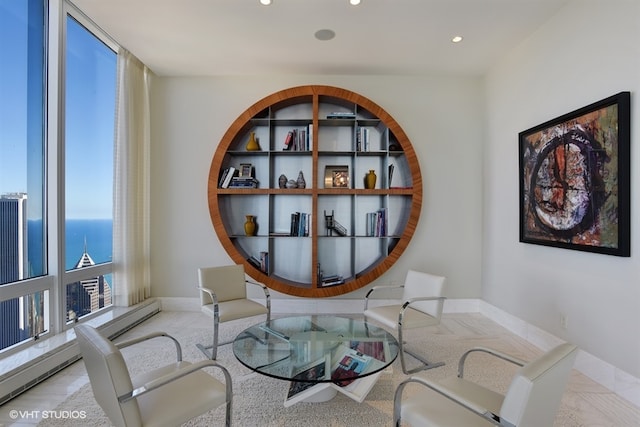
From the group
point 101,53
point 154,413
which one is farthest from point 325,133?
point 154,413

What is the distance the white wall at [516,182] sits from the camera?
7.25ft

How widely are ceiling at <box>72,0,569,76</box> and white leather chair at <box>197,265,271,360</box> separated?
2.40 m

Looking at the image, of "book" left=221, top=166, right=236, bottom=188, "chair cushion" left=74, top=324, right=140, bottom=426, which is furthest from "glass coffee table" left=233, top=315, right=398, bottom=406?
"book" left=221, top=166, right=236, bottom=188

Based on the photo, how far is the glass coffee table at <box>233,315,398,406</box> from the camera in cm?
188

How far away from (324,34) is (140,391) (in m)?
3.25

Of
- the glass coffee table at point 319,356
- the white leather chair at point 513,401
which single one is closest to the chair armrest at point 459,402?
the white leather chair at point 513,401

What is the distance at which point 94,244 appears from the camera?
3.39 metres

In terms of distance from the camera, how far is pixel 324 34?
10.4ft

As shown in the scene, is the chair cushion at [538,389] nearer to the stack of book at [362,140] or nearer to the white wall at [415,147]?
the white wall at [415,147]

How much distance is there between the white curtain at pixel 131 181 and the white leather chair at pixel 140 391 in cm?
235

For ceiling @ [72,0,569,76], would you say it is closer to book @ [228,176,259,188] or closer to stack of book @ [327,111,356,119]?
stack of book @ [327,111,356,119]

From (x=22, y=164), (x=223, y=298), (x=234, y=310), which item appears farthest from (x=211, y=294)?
(x=22, y=164)

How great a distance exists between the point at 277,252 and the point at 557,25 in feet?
12.4

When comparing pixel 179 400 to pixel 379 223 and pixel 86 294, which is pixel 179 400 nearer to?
pixel 86 294
